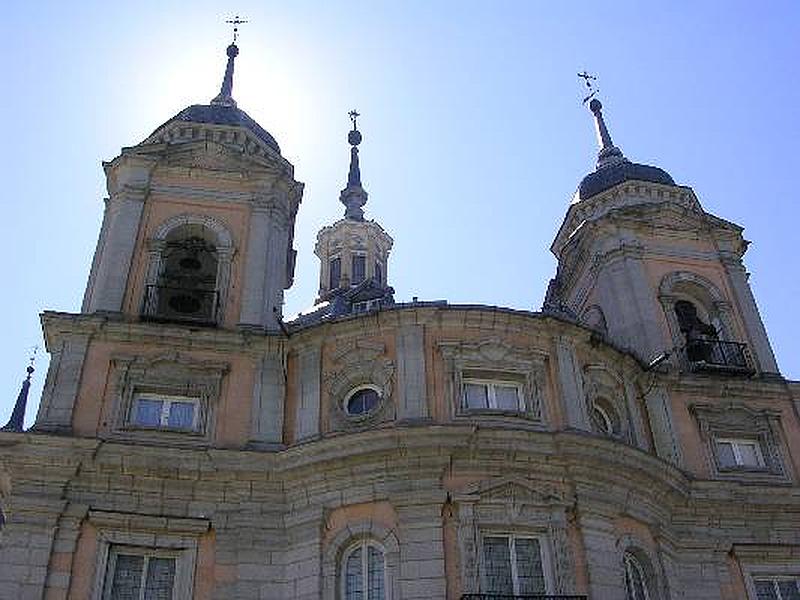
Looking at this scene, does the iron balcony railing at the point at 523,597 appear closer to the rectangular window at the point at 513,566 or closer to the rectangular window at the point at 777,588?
the rectangular window at the point at 513,566

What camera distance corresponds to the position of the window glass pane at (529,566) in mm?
17578

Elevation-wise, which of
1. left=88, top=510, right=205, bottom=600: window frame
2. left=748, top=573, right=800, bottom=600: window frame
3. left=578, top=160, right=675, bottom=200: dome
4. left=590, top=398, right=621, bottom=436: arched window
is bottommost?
left=748, top=573, right=800, bottom=600: window frame

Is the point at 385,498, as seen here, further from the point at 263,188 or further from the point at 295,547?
the point at 263,188

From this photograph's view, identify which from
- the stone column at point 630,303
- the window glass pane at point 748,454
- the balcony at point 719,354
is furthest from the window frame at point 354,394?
the balcony at point 719,354

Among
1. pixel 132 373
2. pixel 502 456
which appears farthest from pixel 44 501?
pixel 502 456

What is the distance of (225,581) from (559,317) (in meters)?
8.16

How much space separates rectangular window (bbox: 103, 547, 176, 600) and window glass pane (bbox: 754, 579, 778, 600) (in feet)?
34.9

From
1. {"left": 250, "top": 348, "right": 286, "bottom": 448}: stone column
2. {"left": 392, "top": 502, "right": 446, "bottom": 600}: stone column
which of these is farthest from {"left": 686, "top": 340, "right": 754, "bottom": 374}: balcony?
{"left": 250, "top": 348, "right": 286, "bottom": 448}: stone column

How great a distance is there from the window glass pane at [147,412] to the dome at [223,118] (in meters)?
9.23

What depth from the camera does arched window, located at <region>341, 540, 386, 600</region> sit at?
1767 centimetres

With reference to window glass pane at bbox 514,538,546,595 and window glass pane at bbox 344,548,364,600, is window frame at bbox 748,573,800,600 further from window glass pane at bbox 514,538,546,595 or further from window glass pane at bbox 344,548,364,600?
window glass pane at bbox 344,548,364,600

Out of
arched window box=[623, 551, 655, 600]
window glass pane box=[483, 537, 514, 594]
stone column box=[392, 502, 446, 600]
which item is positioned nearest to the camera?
stone column box=[392, 502, 446, 600]

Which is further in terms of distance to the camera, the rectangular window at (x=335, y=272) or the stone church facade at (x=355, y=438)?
the rectangular window at (x=335, y=272)

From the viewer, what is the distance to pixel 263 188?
2525cm
